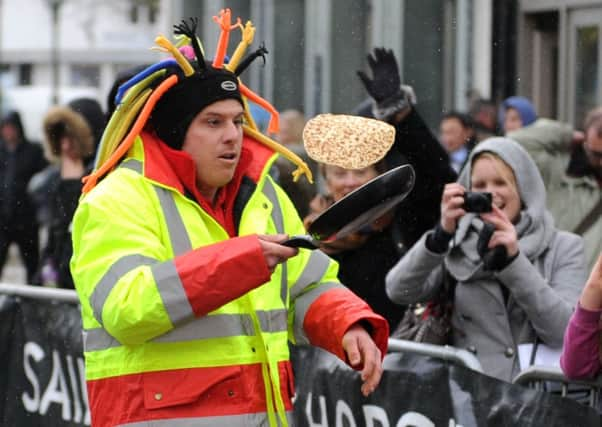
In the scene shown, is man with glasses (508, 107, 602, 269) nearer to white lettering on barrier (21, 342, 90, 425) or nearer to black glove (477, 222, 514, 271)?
black glove (477, 222, 514, 271)

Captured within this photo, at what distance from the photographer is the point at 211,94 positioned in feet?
Answer: 12.8

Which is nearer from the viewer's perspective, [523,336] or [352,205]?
[352,205]

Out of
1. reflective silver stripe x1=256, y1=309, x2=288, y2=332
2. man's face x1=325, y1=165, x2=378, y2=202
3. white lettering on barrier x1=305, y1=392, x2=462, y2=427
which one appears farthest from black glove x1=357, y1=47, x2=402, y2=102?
reflective silver stripe x1=256, y1=309, x2=288, y2=332

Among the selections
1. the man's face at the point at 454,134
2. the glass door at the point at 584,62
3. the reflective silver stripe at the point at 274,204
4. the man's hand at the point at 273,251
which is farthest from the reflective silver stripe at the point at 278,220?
the glass door at the point at 584,62

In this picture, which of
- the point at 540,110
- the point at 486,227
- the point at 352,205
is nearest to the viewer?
the point at 352,205

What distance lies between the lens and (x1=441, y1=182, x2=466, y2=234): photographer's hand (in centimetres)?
500

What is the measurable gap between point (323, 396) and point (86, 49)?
40932 millimetres

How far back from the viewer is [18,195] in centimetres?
1207

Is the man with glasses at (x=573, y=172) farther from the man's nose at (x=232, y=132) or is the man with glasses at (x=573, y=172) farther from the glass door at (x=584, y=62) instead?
the glass door at (x=584, y=62)

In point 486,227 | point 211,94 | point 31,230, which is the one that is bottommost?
point 31,230

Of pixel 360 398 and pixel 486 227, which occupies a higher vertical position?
pixel 486 227

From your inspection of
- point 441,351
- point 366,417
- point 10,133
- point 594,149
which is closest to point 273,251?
point 441,351

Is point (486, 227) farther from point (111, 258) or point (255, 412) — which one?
point (111, 258)

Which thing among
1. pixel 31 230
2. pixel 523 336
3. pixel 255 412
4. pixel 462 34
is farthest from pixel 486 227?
pixel 462 34
